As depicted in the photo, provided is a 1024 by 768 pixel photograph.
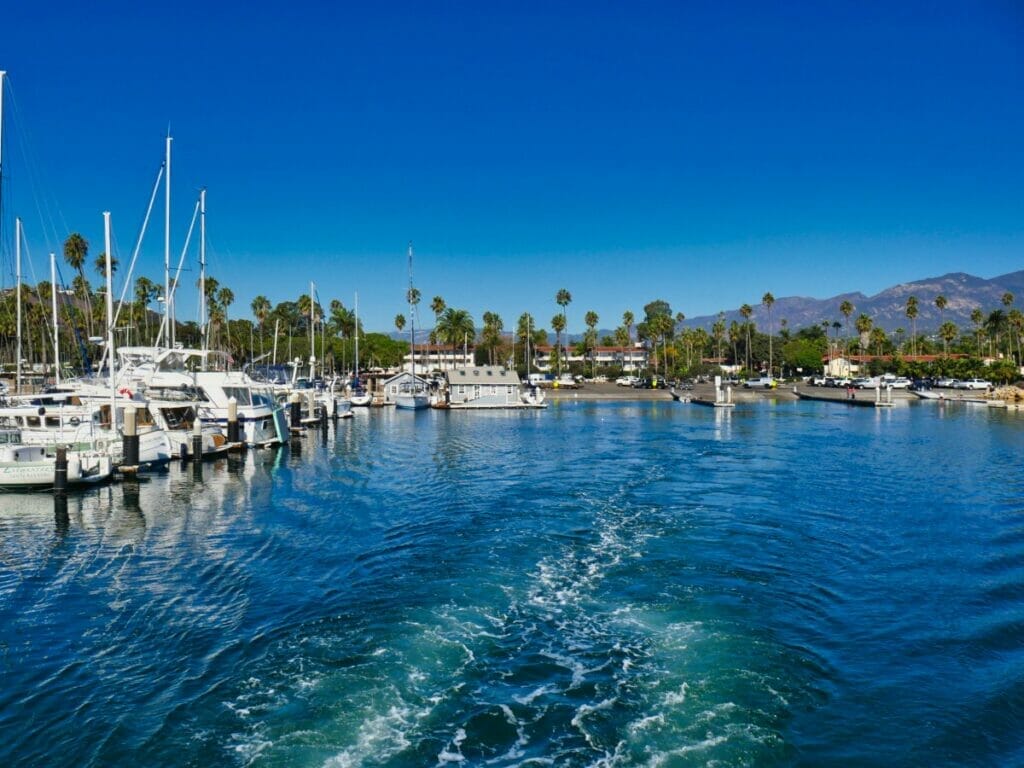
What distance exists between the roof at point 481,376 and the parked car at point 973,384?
235 feet

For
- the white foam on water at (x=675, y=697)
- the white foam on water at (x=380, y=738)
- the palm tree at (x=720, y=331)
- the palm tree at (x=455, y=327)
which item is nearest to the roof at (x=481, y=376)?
the palm tree at (x=455, y=327)

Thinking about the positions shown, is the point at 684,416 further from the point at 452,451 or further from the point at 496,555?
the point at 496,555

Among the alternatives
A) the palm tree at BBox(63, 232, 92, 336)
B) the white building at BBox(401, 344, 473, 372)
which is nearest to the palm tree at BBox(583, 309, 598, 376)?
the white building at BBox(401, 344, 473, 372)

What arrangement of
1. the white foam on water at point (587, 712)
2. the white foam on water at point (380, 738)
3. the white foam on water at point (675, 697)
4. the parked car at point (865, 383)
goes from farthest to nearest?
the parked car at point (865, 383) → the white foam on water at point (675, 697) → the white foam on water at point (587, 712) → the white foam on water at point (380, 738)

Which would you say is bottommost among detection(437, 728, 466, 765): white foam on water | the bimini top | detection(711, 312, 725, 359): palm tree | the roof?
detection(437, 728, 466, 765): white foam on water

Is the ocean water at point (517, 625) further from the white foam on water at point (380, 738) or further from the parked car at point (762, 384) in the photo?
the parked car at point (762, 384)

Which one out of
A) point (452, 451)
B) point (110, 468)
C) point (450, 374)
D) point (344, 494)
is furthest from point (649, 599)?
point (450, 374)

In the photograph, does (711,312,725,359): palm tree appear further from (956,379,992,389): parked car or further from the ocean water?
the ocean water

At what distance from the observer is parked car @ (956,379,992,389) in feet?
383

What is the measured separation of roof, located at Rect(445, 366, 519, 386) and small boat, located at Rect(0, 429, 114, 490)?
213ft

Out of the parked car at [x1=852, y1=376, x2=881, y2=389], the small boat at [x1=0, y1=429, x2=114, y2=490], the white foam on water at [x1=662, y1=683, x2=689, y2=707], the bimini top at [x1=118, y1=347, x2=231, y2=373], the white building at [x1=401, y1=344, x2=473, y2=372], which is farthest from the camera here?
the white building at [x1=401, y1=344, x2=473, y2=372]

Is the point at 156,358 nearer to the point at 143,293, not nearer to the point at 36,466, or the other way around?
the point at 36,466

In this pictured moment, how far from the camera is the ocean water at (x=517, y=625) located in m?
11.4

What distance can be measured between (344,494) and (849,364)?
143 m
